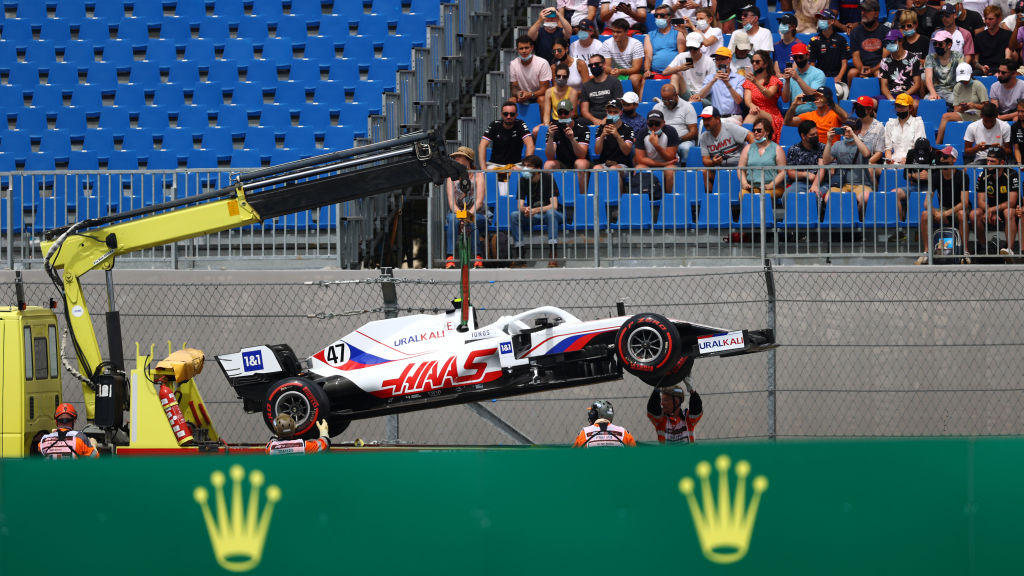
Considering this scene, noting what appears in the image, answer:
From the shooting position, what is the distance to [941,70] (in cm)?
1556

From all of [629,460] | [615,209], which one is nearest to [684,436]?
[615,209]

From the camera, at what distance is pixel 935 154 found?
13961 millimetres

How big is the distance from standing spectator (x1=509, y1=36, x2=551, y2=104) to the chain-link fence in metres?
3.85

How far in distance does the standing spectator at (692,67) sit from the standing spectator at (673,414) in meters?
5.66

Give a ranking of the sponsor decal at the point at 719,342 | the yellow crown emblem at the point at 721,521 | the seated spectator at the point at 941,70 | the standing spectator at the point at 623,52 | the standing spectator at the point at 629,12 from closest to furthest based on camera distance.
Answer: the yellow crown emblem at the point at 721,521
the sponsor decal at the point at 719,342
the seated spectator at the point at 941,70
the standing spectator at the point at 623,52
the standing spectator at the point at 629,12

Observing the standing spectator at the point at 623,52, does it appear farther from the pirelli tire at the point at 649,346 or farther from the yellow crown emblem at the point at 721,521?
the yellow crown emblem at the point at 721,521

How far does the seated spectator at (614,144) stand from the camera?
1409 cm

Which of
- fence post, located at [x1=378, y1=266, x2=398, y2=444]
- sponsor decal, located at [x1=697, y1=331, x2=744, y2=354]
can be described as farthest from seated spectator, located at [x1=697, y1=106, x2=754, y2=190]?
sponsor decal, located at [x1=697, y1=331, x2=744, y2=354]

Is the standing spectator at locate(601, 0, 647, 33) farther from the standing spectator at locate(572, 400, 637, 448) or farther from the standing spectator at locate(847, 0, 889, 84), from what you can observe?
the standing spectator at locate(572, 400, 637, 448)

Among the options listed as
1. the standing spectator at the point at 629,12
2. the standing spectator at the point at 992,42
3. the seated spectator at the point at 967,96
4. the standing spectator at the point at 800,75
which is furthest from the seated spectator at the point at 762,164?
the standing spectator at the point at 992,42

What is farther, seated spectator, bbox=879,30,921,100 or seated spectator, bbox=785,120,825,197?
seated spectator, bbox=879,30,921,100

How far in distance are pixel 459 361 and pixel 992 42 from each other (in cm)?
974

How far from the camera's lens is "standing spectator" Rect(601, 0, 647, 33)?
Result: 16.7 m

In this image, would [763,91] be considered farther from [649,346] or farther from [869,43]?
[649,346]
